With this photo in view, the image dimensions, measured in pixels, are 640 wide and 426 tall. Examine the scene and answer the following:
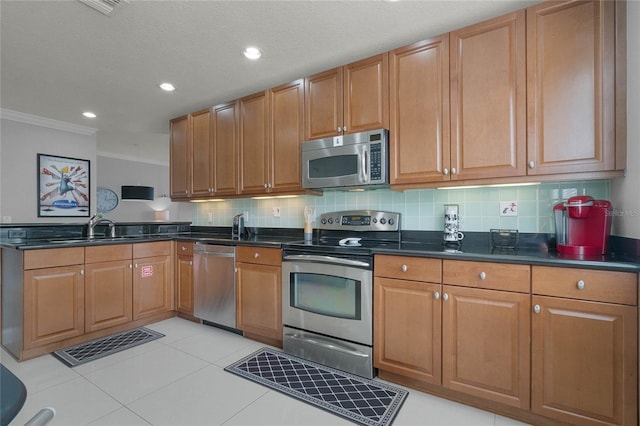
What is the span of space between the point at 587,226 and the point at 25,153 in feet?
19.7

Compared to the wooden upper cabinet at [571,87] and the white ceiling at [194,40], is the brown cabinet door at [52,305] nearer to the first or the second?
the white ceiling at [194,40]

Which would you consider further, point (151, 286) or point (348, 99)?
point (151, 286)

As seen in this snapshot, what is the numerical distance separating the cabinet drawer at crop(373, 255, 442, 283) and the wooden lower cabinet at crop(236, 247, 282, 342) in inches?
36.8

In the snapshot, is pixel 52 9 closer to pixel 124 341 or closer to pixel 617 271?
pixel 124 341

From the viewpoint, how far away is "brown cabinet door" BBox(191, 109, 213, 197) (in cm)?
348

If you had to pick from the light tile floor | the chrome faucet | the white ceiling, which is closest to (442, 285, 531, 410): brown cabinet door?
the light tile floor

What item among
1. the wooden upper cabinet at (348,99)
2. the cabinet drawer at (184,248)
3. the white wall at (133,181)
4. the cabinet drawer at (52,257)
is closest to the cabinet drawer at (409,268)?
the wooden upper cabinet at (348,99)

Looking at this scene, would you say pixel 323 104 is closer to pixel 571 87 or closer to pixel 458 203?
pixel 458 203

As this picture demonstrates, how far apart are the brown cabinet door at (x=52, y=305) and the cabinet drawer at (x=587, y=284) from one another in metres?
3.47

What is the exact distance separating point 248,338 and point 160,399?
101 cm

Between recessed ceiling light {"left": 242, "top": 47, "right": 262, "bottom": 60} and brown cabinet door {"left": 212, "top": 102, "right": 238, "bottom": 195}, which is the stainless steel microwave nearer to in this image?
recessed ceiling light {"left": 242, "top": 47, "right": 262, "bottom": 60}

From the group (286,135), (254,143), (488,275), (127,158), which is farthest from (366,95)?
(127,158)

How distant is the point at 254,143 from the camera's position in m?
3.11

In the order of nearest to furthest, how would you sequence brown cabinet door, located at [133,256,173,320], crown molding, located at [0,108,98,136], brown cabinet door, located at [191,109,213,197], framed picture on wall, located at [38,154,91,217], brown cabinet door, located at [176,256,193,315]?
1. brown cabinet door, located at [133,256,173,320]
2. brown cabinet door, located at [176,256,193,315]
3. brown cabinet door, located at [191,109,213,197]
4. crown molding, located at [0,108,98,136]
5. framed picture on wall, located at [38,154,91,217]
